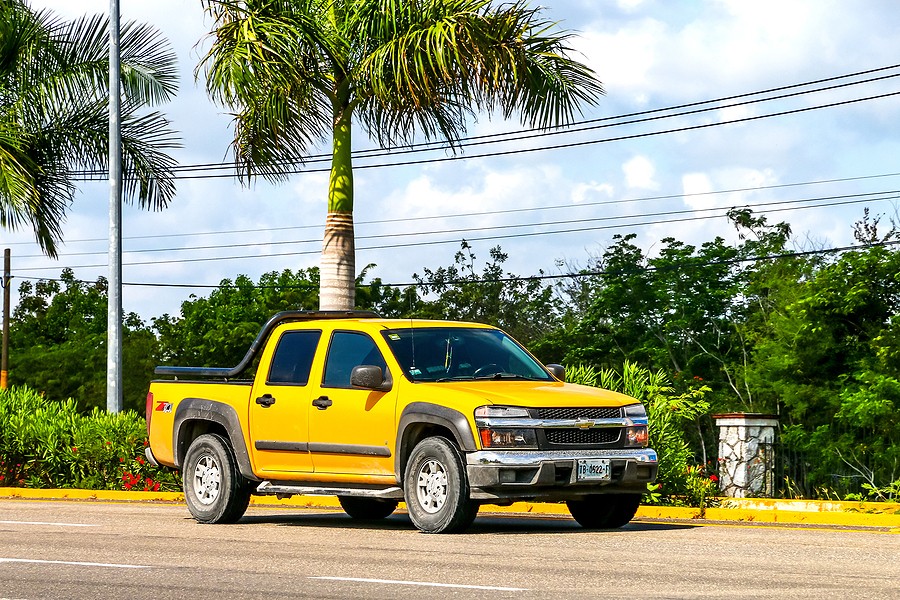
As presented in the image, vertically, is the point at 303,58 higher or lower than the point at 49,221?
higher

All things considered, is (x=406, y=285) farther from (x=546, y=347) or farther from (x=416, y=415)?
(x=416, y=415)

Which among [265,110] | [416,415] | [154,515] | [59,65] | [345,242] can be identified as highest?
[59,65]

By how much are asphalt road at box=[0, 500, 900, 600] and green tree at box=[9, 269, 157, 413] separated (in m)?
52.2

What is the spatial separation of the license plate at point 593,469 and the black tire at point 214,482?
12.0ft

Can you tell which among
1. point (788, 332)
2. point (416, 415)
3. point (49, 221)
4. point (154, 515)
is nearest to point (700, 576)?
point (416, 415)

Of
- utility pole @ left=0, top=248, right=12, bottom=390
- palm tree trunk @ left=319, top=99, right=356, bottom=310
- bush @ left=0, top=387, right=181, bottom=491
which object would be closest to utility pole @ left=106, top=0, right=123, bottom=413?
bush @ left=0, top=387, right=181, bottom=491

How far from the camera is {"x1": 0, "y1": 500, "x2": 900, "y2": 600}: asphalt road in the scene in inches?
322

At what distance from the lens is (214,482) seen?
45.2ft

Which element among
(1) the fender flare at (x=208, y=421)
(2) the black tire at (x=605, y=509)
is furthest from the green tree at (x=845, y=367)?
(1) the fender flare at (x=208, y=421)

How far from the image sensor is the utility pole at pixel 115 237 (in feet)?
68.8

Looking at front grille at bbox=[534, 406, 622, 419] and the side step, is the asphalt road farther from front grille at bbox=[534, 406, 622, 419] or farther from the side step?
front grille at bbox=[534, 406, 622, 419]

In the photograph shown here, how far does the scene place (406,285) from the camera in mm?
60594

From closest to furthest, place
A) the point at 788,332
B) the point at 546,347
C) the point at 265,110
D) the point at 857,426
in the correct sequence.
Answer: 1. the point at 265,110
2. the point at 857,426
3. the point at 788,332
4. the point at 546,347

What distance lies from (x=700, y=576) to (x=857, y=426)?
1085 inches
